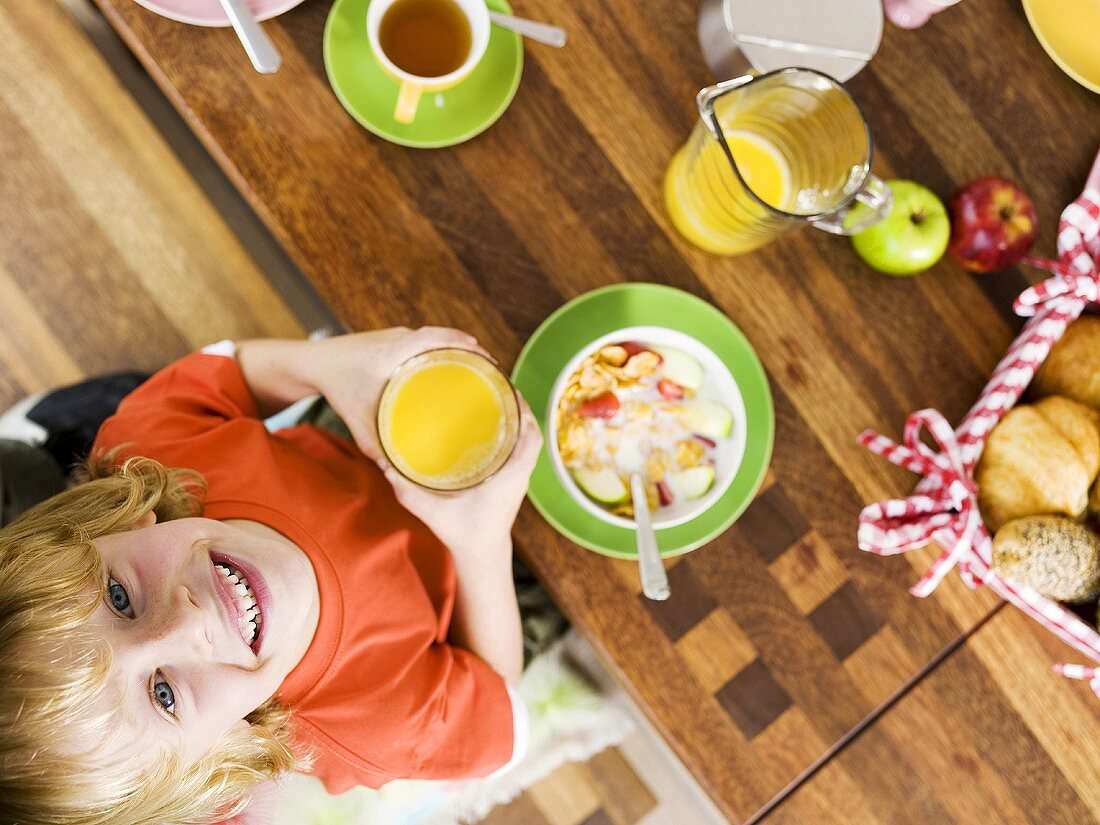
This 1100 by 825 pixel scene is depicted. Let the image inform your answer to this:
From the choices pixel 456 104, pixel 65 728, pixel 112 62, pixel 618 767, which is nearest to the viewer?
pixel 65 728

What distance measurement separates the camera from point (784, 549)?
0.96m

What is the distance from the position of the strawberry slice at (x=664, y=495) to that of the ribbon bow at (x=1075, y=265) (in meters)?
0.43

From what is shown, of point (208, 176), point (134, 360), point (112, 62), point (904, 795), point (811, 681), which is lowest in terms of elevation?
point (904, 795)

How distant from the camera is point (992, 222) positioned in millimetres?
911

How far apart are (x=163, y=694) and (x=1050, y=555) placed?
2.86 feet

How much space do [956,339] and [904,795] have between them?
544mm

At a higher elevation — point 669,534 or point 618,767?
point 669,534

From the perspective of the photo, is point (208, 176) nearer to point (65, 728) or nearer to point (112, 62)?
point (112, 62)

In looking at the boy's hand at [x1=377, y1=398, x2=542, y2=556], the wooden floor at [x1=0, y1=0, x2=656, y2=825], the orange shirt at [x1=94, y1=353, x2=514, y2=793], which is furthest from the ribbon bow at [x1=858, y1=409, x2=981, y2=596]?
the wooden floor at [x1=0, y1=0, x2=656, y2=825]

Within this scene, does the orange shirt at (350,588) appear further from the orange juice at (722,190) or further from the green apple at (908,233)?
the green apple at (908,233)

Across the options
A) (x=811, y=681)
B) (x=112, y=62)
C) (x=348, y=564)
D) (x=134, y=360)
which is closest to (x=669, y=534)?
(x=811, y=681)

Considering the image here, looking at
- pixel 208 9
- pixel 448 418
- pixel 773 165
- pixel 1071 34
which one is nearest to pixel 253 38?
pixel 208 9

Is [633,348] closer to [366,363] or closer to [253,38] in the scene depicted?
[366,363]

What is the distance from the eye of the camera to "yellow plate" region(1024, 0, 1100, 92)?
96 centimetres
